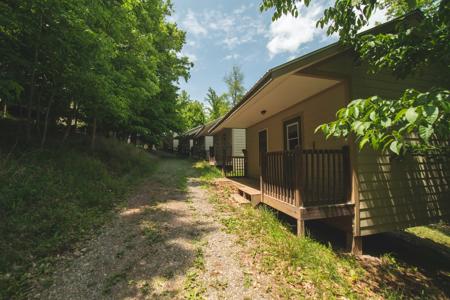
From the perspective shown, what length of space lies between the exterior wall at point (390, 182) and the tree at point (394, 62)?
2.63 ft

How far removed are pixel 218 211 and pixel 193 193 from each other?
77.3 inches

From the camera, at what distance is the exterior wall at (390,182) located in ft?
13.4

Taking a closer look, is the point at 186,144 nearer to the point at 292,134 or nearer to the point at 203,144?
the point at 203,144

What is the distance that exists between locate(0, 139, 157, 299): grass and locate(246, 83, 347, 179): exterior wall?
203 inches

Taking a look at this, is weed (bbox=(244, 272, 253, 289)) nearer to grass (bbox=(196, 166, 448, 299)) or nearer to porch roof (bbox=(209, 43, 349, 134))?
grass (bbox=(196, 166, 448, 299))

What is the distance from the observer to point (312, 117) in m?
5.44

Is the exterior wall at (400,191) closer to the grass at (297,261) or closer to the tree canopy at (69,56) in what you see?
the grass at (297,261)

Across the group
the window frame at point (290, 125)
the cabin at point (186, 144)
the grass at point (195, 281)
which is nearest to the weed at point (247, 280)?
the grass at point (195, 281)

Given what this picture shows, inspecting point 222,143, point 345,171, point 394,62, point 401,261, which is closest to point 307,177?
point 345,171

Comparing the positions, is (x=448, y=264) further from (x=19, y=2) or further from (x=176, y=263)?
(x=19, y=2)

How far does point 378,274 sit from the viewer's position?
351cm

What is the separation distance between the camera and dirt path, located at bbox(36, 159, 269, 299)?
260 cm

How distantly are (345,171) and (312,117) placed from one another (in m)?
1.76

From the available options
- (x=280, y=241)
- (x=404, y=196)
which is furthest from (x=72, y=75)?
(x=404, y=196)
